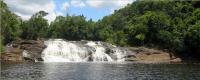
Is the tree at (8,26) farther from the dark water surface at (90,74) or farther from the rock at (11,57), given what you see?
the dark water surface at (90,74)

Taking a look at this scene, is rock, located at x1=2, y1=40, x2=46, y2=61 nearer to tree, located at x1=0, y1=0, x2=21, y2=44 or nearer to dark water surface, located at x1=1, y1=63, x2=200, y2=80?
tree, located at x1=0, y1=0, x2=21, y2=44

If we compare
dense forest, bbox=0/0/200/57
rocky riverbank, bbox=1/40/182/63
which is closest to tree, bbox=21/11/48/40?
dense forest, bbox=0/0/200/57

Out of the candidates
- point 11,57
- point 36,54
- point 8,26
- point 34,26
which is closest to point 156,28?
point 34,26

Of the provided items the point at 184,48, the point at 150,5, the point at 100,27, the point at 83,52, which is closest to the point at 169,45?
the point at 184,48

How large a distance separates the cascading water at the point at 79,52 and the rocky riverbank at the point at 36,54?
70.4 inches

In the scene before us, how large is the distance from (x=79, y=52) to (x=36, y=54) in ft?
34.8

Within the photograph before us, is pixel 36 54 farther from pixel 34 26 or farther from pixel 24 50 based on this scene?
pixel 34 26

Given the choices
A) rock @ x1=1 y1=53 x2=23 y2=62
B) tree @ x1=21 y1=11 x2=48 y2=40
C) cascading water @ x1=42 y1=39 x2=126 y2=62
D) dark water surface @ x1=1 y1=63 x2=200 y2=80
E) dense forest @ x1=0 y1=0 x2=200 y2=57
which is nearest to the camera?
dark water surface @ x1=1 y1=63 x2=200 y2=80

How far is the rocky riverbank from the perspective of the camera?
288 ft

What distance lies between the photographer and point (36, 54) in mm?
92500

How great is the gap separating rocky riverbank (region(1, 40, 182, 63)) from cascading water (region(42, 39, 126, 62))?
1788 millimetres

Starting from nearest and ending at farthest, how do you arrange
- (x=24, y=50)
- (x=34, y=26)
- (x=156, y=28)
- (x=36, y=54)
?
(x=24, y=50), (x=36, y=54), (x=156, y=28), (x=34, y=26)

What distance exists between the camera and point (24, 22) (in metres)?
118

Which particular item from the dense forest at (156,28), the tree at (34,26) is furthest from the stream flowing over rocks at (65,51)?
the tree at (34,26)
